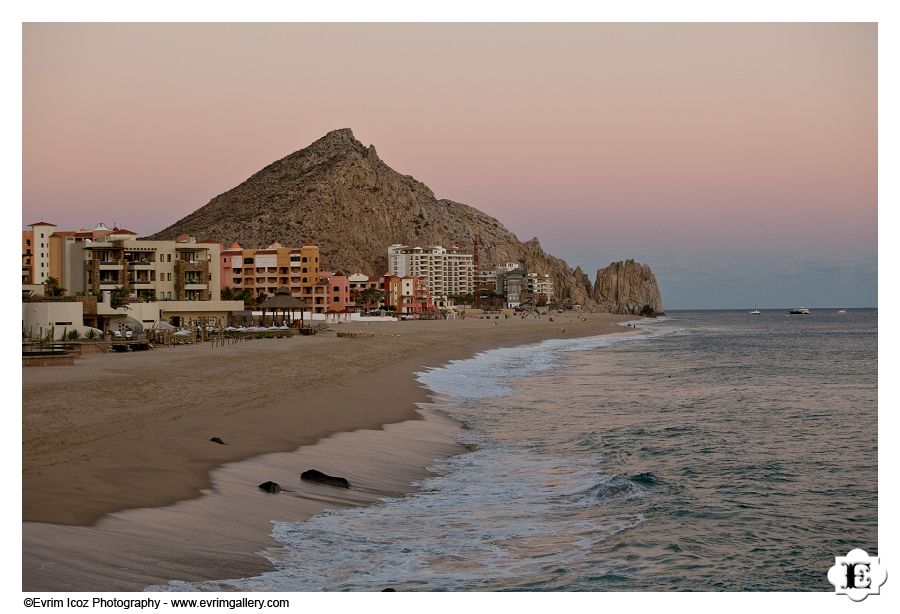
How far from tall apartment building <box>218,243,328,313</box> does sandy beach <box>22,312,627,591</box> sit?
9321 centimetres

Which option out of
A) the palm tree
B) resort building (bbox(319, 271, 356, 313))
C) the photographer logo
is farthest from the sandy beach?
resort building (bbox(319, 271, 356, 313))

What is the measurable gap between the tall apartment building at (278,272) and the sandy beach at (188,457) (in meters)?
93.2

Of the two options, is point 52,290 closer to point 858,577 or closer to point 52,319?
point 52,319

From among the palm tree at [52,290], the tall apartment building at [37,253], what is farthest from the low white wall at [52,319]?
the tall apartment building at [37,253]

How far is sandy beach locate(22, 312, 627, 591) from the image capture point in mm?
10984

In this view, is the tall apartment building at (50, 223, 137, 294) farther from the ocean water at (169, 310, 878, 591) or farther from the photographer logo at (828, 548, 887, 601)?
the photographer logo at (828, 548, 887, 601)

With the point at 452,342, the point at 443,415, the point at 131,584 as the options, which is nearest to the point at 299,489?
the point at 131,584

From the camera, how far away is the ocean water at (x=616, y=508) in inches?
467

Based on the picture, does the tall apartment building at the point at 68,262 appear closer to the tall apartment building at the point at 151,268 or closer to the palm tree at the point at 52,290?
the tall apartment building at the point at 151,268

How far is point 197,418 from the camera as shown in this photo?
20609 millimetres

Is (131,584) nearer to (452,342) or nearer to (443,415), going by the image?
(443,415)

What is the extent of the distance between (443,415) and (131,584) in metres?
17.5

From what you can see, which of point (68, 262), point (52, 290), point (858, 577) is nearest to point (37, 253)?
point (68, 262)
